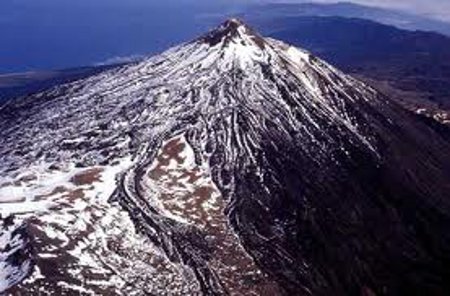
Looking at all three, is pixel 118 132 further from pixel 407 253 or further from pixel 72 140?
pixel 407 253

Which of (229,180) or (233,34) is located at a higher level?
(233,34)

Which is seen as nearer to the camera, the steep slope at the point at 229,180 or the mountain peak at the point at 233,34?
the steep slope at the point at 229,180

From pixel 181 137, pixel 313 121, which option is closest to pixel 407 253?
pixel 313 121

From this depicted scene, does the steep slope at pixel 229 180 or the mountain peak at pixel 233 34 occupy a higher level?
the mountain peak at pixel 233 34

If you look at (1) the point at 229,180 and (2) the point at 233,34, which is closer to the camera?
(1) the point at 229,180

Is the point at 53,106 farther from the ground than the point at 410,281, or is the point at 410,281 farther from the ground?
the point at 53,106

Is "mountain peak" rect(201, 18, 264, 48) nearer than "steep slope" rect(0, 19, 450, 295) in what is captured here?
No

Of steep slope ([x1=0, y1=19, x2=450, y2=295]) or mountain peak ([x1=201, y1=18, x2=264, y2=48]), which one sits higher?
mountain peak ([x1=201, y1=18, x2=264, y2=48])

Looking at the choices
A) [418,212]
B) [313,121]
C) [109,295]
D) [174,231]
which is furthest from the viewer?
[313,121]
